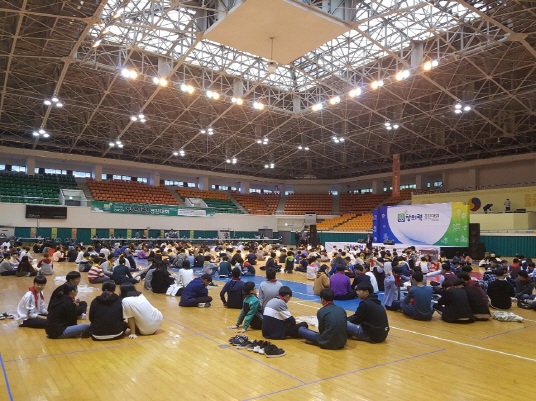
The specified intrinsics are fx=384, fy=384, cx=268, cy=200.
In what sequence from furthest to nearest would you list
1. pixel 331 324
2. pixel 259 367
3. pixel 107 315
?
pixel 107 315
pixel 331 324
pixel 259 367

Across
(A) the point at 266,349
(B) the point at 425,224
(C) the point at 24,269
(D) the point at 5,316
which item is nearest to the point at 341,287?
(A) the point at 266,349

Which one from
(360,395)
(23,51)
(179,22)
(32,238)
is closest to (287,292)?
(360,395)

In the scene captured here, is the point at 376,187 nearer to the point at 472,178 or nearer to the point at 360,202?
the point at 360,202

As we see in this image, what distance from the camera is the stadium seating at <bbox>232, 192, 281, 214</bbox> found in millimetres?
42562

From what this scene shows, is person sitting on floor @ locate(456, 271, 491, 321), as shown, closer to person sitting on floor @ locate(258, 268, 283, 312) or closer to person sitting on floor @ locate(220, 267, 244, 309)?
person sitting on floor @ locate(258, 268, 283, 312)

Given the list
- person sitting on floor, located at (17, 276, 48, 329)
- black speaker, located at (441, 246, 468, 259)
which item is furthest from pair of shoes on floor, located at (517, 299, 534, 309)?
black speaker, located at (441, 246, 468, 259)

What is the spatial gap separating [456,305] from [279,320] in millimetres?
3996

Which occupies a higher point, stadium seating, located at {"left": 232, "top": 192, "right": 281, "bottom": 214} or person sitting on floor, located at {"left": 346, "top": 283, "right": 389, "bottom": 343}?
stadium seating, located at {"left": 232, "top": 192, "right": 281, "bottom": 214}

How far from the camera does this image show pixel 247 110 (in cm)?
2797

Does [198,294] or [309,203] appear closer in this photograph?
[198,294]

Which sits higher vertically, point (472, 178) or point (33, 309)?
point (472, 178)

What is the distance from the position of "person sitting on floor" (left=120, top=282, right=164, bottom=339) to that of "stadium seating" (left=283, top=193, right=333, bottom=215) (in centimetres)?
3601

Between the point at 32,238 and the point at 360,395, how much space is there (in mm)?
28758

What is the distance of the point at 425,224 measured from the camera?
24141mm
